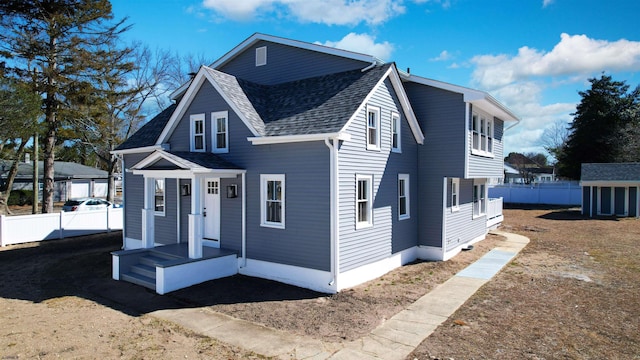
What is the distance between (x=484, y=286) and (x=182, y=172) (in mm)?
9140

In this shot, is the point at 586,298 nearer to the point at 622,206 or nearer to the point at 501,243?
the point at 501,243

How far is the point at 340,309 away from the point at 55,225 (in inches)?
644

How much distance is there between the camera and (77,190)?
1662 inches

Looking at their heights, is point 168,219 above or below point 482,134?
below

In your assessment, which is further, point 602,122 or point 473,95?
point 602,122

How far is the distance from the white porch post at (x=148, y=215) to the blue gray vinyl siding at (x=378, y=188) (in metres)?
7.03

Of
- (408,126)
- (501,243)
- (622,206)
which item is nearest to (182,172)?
(408,126)

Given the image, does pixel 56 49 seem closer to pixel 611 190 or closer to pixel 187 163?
pixel 187 163

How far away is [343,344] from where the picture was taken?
7.37 meters

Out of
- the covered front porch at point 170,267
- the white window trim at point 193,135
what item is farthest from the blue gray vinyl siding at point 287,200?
the white window trim at point 193,135

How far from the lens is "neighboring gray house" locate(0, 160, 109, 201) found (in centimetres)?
3778

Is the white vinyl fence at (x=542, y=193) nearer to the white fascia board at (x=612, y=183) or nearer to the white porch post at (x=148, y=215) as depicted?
the white fascia board at (x=612, y=183)

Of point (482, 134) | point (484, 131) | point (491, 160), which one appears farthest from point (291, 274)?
point (491, 160)

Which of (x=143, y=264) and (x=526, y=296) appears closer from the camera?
(x=526, y=296)
